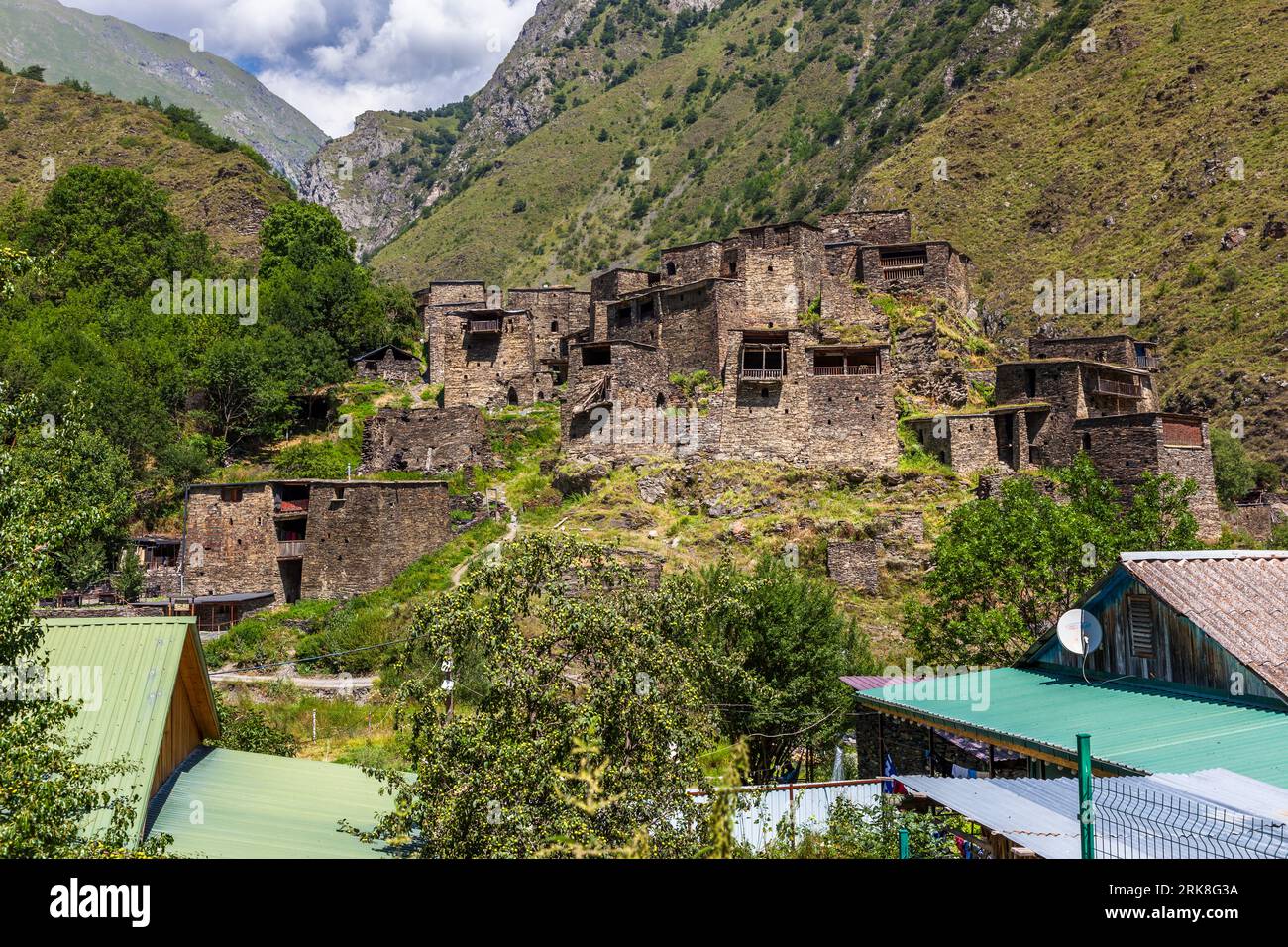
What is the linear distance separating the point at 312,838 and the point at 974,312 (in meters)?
52.8

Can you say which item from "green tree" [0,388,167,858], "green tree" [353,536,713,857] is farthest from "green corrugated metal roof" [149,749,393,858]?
"green tree" [0,388,167,858]

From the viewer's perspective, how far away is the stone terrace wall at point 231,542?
1502 inches

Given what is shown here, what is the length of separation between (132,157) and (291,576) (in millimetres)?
80087

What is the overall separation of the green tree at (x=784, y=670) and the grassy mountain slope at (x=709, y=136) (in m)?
84.8

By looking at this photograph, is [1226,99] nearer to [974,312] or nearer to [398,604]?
[974,312]

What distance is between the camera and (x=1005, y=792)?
10242mm

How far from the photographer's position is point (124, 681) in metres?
13.8

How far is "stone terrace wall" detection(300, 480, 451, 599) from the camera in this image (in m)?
38.3

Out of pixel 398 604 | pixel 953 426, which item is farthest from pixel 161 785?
pixel 953 426

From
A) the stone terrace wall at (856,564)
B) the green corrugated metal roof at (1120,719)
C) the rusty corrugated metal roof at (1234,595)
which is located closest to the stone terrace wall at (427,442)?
the stone terrace wall at (856,564)

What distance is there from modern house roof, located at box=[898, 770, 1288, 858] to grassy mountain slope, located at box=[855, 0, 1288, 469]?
203ft

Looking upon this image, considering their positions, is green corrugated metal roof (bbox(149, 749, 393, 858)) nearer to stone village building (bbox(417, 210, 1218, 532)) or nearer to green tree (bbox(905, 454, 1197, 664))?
green tree (bbox(905, 454, 1197, 664))

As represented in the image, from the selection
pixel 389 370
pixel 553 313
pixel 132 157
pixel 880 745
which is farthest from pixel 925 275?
pixel 132 157

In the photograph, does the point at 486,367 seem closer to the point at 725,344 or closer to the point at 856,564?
the point at 725,344
